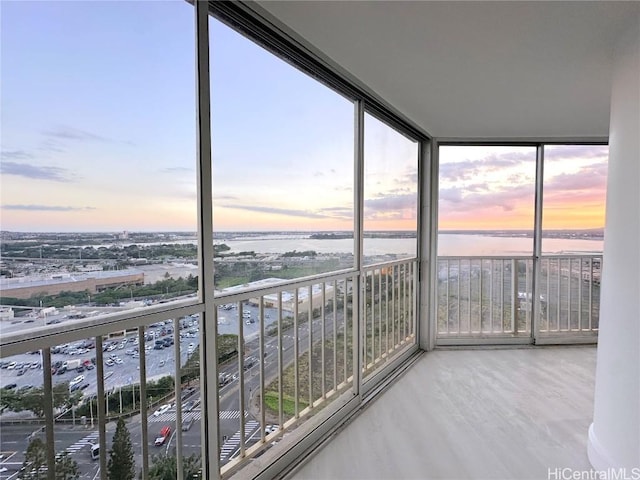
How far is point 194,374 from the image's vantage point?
Answer: 1.39 meters

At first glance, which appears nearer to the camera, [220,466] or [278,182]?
[220,466]

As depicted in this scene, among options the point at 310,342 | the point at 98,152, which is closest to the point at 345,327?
the point at 310,342

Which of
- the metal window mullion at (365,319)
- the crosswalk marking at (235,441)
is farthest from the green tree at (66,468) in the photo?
the metal window mullion at (365,319)

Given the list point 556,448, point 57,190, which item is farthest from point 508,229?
point 57,190

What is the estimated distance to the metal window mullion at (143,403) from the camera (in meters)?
1.24

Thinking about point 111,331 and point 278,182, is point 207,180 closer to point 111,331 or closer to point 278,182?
point 278,182

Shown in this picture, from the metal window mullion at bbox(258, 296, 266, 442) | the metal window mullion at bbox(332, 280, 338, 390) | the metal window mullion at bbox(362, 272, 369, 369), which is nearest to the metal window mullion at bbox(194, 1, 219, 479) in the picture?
the metal window mullion at bbox(258, 296, 266, 442)

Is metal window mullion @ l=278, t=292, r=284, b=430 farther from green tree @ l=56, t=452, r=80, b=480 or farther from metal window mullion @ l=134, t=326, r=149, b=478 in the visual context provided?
green tree @ l=56, t=452, r=80, b=480

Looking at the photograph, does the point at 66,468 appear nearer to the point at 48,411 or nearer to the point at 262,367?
the point at 48,411

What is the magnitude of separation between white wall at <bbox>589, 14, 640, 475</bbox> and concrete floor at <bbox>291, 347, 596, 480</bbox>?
0.32 meters

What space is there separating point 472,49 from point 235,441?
93.1 inches

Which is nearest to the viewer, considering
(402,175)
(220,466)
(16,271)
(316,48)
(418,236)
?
(16,271)

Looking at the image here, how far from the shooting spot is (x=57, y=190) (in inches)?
39.4

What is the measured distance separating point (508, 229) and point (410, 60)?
2509 millimetres
